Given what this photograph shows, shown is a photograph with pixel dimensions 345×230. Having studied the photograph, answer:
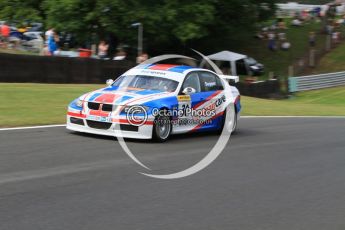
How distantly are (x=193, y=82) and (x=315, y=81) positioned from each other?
24729mm

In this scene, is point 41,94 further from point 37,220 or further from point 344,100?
point 344,100

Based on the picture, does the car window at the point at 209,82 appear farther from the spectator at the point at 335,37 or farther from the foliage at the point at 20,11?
the spectator at the point at 335,37

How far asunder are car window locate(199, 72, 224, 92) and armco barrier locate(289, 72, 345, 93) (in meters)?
20.0

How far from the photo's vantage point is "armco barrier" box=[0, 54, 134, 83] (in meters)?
20.4

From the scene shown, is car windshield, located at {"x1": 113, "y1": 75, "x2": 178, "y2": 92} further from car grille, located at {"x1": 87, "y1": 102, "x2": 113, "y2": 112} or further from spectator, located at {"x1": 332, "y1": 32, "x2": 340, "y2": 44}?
spectator, located at {"x1": 332, "y1": 32, "x2": 340, "y2": 44}

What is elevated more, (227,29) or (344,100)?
(227,29)

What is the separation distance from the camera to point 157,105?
1091 cm

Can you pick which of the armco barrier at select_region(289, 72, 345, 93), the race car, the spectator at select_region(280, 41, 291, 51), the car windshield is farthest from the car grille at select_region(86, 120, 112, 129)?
the spectator at select_region(280, 41, 291, 51)

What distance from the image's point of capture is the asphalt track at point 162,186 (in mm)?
5992

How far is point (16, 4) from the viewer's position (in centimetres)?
3412

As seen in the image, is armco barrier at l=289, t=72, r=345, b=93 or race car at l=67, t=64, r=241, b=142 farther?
armco barrier at l=289, t=72, r=345, b=93

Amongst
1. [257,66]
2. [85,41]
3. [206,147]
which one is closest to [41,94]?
[206,147]

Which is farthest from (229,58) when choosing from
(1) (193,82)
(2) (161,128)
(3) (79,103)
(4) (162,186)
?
(4) (162,186)

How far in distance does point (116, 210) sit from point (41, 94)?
12359mm
